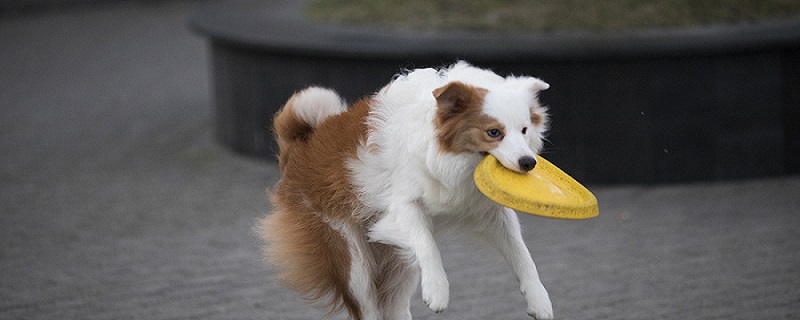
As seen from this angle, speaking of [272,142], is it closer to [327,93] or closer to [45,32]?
[327,93]

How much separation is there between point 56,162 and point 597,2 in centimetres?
517

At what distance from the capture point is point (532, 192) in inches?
174

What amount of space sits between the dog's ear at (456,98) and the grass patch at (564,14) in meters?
4.82

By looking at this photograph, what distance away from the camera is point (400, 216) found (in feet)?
15.8

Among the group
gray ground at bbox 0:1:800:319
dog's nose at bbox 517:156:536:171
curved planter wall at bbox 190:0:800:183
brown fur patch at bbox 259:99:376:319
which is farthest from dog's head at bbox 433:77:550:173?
curved planter wall at bbox 190:0:800:183

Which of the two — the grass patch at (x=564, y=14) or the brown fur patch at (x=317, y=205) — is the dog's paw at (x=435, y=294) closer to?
the brown fur patch at (x=317, y=205)

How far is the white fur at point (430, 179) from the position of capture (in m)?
4.55

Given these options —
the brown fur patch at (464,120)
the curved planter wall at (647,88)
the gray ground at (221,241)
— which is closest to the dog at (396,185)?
the brown fur patch at (464,120)

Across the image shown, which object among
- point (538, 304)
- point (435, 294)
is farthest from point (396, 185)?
point (538, 304)

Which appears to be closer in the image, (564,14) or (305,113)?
(305,113)

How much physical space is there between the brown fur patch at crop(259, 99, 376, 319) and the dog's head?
0.69m

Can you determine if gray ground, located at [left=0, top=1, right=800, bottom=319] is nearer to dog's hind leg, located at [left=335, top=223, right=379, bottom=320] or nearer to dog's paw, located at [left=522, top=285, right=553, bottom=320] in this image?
dog's hind leg, located at [left=335, top=223, right=379, bottom=320]

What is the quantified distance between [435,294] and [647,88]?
4.50 m

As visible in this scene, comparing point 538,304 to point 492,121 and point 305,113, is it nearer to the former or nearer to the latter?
point 492,121
